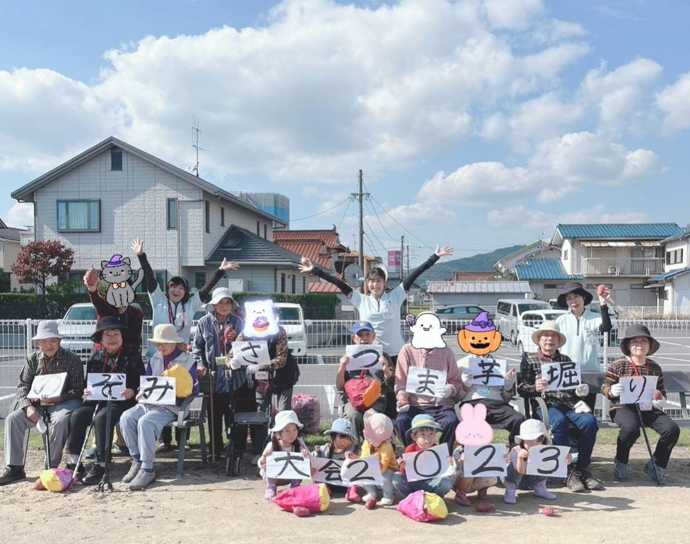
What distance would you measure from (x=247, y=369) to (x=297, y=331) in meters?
4.11

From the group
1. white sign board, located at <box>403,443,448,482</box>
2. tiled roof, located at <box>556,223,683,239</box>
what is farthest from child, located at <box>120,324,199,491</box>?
tiled roof, located at <box>556,223,683,239</box>

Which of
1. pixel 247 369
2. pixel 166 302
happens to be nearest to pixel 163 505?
pixel 247 369

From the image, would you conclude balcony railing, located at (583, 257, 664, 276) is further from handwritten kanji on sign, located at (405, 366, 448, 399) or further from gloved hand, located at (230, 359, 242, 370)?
gloved hand, located at (230, 359, 242, 370)

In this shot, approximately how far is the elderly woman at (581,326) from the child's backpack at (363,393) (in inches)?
80.5

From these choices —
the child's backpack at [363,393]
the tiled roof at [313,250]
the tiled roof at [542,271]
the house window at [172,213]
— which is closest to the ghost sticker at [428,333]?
the child's backpack at [363,393]

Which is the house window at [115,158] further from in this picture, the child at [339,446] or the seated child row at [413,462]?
the child at [339,446]

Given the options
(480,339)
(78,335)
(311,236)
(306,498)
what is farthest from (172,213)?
(306,498)

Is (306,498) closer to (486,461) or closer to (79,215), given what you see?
(486,461)

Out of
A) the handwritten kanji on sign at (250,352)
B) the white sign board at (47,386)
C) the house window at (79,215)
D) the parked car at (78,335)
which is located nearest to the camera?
the white sign board at (47,386)

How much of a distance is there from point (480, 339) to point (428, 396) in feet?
Answer: 2.55

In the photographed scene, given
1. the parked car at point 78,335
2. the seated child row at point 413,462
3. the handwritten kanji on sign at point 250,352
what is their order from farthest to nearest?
the parked car at point 78,335 < the handwritten kanji on sign at point 250,352 < the seated child row at point 413,462

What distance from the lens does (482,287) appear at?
4031 centimetres

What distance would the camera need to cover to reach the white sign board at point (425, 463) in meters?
4.73

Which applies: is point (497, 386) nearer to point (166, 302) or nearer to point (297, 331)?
point (166, 302)
